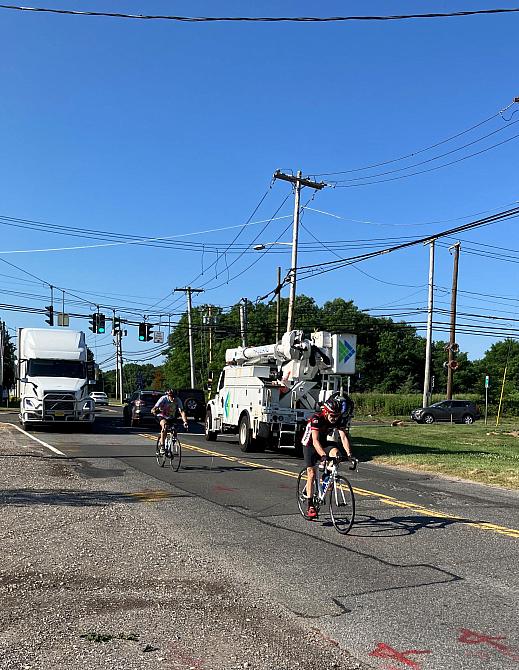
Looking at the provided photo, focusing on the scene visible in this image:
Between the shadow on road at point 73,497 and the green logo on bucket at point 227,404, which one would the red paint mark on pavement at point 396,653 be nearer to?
the shadow on road at point 73,497

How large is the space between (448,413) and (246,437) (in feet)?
96.8

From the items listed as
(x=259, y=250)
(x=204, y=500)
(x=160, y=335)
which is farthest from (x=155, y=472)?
(x=160, y=335)

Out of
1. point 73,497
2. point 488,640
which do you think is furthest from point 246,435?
point 488,640

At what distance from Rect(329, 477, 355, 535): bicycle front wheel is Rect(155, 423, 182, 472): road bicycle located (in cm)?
687

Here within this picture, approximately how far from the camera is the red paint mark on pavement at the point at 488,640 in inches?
194

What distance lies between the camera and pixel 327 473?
957 cm

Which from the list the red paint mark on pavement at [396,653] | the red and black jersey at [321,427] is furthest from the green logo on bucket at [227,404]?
the red paint mark on pavement at [396,653]

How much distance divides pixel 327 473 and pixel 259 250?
102 feet

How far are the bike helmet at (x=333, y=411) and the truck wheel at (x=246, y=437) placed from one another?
12142 mm

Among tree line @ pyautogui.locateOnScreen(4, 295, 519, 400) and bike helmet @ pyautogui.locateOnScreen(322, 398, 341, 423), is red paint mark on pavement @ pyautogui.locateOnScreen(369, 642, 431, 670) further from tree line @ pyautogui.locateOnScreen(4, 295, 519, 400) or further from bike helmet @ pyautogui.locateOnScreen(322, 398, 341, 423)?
tree line @ pyautogui.locateOnScreen(4, 295, 519, 400)

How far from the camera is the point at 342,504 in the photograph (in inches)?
374

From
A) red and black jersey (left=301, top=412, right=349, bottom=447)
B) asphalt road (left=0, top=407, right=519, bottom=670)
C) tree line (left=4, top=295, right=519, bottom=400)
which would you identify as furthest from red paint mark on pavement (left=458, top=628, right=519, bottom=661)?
tree line (left=4, top=295, right=519, bottom=400)

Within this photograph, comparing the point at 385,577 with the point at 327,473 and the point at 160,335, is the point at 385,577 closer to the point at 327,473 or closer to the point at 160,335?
the point at 327,473

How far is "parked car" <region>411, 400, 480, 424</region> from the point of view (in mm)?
47469
